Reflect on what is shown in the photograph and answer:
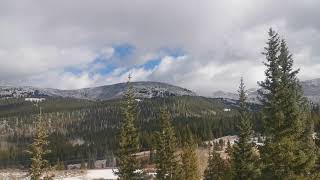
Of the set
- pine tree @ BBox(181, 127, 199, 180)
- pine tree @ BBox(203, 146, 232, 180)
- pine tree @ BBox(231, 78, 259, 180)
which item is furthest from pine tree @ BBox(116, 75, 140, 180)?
pine tree @ BBox(203, 146, 232, 180)

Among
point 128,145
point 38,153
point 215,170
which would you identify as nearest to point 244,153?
point 128,145

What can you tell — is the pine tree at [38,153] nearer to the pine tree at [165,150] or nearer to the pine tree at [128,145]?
the pine tree at [128,145]

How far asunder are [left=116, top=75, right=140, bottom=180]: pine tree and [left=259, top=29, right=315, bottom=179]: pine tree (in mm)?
14469

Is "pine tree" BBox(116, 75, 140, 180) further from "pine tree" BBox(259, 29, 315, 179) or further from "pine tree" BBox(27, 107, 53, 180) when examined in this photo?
"pine tree" BBox(259, 29, 315, 179)

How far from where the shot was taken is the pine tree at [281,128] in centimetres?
3712

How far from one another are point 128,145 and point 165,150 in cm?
1731

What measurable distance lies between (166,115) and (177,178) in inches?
376

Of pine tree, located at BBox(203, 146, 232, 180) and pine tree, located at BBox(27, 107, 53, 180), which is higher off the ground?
pine tree, located at BBox(27, 107, 53, 180)

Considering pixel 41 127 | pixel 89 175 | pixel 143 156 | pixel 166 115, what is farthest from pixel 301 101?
pixel 143 156

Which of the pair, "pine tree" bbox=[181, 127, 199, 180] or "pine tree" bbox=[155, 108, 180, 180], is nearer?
"pine tree" bbox=[155, 108, 180, 180]

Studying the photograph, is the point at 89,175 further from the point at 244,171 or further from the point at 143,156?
the point at 143,156

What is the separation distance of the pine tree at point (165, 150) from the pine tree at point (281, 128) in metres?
25.5

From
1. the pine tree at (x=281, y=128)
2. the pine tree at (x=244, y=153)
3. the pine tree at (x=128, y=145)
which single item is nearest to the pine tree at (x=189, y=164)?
the pine tree at (x=244, y=153)

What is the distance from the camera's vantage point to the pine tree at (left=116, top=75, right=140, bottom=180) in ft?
159
